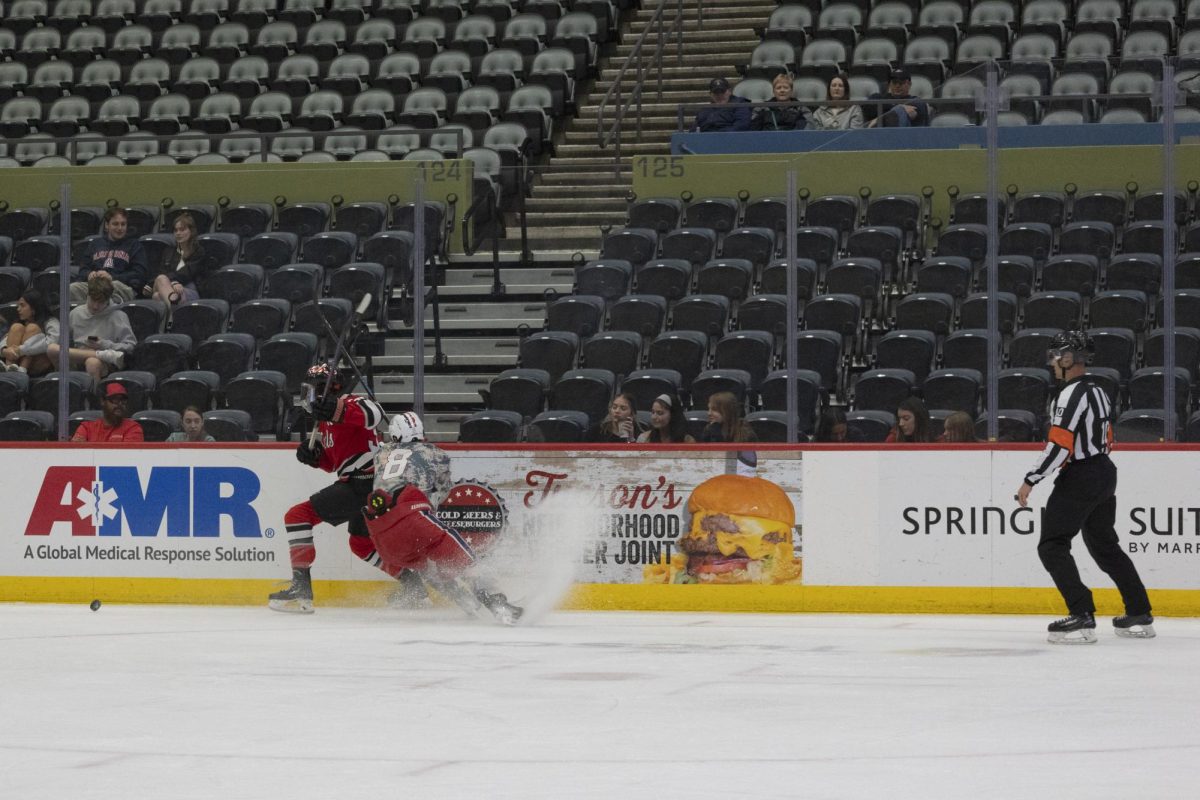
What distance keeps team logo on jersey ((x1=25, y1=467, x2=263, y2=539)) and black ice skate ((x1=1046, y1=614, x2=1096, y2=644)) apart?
4812 mm

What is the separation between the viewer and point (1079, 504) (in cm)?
856

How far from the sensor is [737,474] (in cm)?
1037

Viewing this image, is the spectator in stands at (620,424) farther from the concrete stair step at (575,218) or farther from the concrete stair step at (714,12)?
the concrete stair step at (714,12)

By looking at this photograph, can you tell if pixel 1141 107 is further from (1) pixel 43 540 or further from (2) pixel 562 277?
(1) pixel 43 540

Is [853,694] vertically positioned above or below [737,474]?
below

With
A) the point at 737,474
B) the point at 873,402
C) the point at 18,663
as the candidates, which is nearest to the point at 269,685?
the point at 18,663

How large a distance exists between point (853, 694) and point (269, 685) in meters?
2.31

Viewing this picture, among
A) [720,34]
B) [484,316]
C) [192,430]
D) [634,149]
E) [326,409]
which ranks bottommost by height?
[192,430]

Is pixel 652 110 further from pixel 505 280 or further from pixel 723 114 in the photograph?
pixel 505 280

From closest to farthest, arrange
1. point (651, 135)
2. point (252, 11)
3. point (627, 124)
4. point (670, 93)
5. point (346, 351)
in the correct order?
point (346, 351)
point (651, 135)
point (627, 124)
point (670, 93)
point (252, 11)

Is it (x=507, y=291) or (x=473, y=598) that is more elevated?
(x=507, y=291)

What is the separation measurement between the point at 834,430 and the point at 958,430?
72 cm

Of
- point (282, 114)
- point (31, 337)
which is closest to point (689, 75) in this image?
point (282, 114)

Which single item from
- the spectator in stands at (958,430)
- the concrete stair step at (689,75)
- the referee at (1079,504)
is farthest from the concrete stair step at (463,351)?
the concrete stair step at (689,75)
